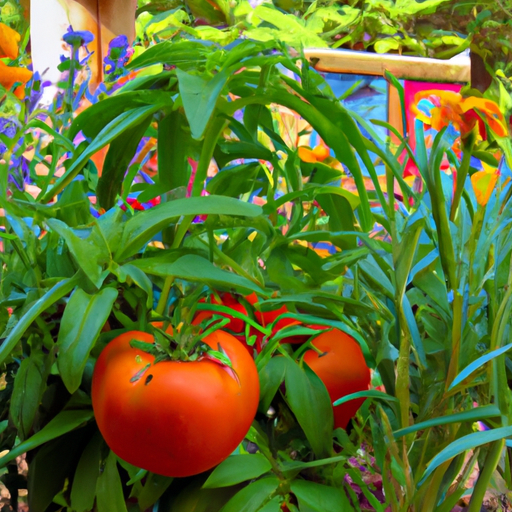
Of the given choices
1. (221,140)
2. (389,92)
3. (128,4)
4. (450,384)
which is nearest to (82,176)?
(221,140)

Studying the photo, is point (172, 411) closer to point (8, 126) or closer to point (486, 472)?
point (486, 472)

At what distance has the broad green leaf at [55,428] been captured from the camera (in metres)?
0.19

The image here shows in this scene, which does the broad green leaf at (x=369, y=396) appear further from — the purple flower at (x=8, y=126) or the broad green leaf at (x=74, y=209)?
the purple flower at (x=8, y=126)

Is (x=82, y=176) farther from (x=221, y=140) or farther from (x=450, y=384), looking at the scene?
(x=450, y=384)

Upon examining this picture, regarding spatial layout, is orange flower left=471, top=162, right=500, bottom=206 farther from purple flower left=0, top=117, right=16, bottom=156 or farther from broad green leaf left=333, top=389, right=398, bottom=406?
purple flower left=0, top=117, right=16, bottom=156

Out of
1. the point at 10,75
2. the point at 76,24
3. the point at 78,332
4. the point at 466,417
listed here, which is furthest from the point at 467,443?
the point at 76,24

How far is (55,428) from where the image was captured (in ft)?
0.62

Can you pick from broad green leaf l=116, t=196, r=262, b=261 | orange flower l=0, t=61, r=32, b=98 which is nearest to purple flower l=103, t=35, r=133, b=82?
orange flower l=0, t=61, r=32, b=98

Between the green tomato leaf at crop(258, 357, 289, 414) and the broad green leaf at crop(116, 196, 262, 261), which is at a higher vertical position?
the broad green leaf at crop(116, 196, 262, 261)

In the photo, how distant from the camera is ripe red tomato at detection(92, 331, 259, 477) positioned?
17 cm

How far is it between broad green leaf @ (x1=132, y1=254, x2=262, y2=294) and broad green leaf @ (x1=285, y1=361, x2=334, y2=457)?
3 centimetres

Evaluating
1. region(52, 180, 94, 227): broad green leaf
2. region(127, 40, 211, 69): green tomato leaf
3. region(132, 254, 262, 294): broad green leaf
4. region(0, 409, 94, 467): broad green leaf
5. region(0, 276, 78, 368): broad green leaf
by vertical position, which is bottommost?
region(0, 409, 94, 467): broad green leaf

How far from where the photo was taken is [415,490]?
0.18 meters

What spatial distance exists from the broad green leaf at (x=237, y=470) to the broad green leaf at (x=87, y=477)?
42 mm
